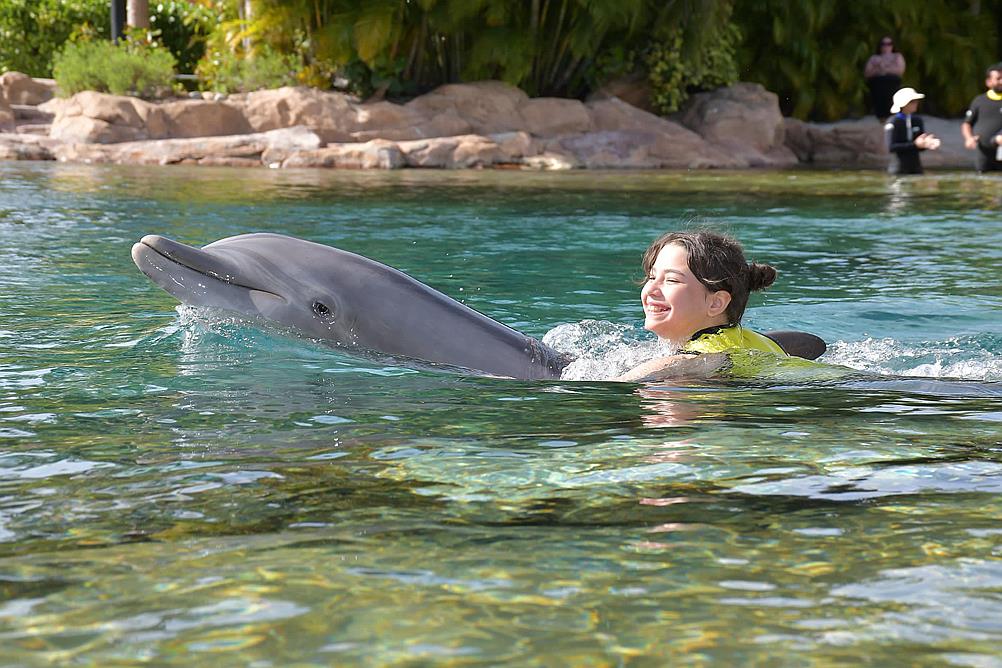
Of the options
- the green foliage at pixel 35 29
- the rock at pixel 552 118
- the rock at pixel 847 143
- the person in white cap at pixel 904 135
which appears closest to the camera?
the person in white cap at pixel 904 135

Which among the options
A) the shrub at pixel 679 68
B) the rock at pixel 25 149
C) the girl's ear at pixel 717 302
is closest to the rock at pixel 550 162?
the shrub at pixel 679 68

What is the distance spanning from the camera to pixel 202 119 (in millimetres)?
20656

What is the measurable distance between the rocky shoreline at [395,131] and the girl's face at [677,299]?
15.0 metres

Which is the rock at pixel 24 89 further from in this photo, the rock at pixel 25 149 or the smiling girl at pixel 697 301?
the smiling girl at pixel 697 301

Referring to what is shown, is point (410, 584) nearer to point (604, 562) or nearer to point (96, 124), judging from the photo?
point (604, 562)

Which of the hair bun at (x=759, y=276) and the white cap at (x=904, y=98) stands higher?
the white cap at (x=904, y=98)

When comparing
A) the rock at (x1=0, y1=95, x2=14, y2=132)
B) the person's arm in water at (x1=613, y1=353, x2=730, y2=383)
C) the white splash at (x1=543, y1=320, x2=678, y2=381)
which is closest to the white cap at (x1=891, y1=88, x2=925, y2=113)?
the white splash at (x1=543, y1=320, x2=678, y2=381)

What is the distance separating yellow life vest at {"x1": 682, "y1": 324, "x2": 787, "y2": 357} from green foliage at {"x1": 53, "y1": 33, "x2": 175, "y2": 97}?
18610 mm

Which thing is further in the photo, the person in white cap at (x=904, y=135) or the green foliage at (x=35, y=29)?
the green foliage at (x=35, y=29)

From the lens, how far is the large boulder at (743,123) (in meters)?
22.8

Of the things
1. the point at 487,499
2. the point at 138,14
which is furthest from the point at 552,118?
the point at 487,499

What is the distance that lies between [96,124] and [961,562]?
19105mm

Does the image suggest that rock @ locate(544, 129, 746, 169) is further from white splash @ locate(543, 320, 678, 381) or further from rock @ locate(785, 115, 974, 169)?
white splash @ locate(543, 320, 678, 381)

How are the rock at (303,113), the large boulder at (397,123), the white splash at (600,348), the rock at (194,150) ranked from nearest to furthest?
1. the white splash at (600,348)
2. the rock at (194,150)
3. the rock at (303,113)
4. the large boulder at (397,123)
